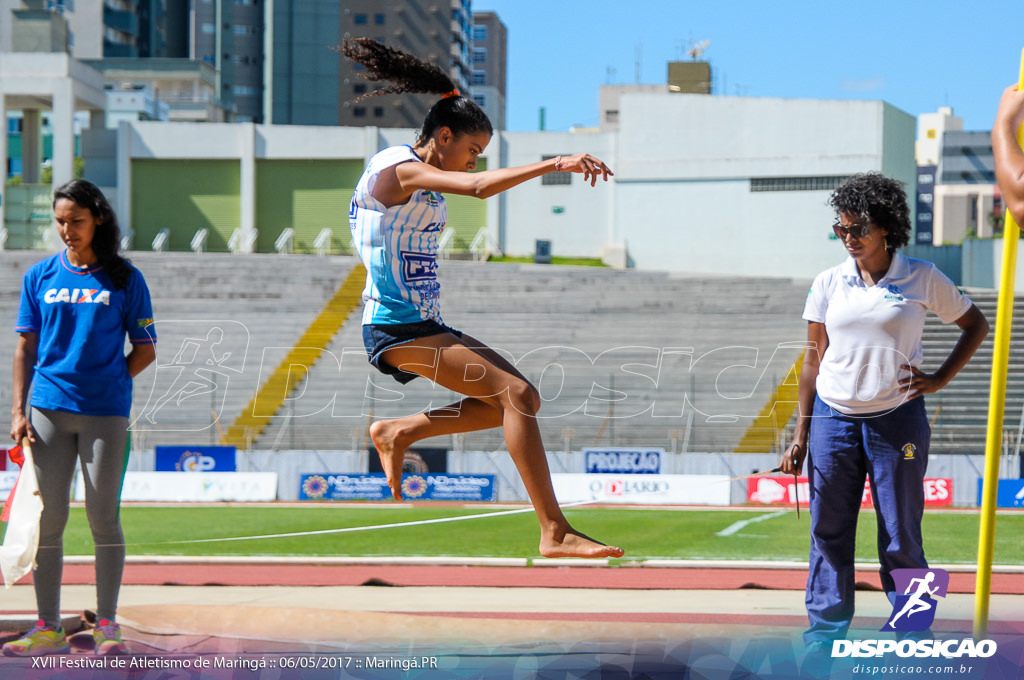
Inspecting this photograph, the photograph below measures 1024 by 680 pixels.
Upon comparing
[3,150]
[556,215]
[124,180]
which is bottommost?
[556,215]

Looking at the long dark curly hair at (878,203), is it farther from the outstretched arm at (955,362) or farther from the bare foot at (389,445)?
the bare foot at (389,445)

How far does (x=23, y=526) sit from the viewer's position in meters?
3.35

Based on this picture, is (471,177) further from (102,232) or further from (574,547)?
(102,232)

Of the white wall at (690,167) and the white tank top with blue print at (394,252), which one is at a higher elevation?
the white wall at (690,167)

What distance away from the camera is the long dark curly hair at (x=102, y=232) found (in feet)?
11.1

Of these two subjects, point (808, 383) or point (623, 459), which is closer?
point (808, 383)

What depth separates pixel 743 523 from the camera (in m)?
10.7

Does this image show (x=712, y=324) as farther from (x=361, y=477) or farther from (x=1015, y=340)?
(x=361, y=477)

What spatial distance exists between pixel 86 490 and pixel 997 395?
2.79 meters

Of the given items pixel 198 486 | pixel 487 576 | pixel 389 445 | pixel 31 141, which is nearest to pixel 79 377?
pixel 389 445

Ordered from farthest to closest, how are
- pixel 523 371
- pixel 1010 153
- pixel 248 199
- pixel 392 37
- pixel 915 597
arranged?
pixel 248 199
pixel 392 37
pixel 523 371
pixel 915 597
pixel 1010 153

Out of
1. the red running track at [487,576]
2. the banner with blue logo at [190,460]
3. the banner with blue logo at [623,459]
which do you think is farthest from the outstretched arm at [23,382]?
the banner with blue logo at [190,460]

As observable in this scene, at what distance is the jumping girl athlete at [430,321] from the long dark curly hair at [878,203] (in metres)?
1.21

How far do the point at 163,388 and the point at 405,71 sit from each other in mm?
1457
